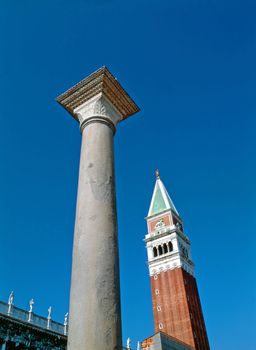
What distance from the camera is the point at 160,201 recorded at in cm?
4703

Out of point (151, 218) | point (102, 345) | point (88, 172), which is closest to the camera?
point (102, 345)

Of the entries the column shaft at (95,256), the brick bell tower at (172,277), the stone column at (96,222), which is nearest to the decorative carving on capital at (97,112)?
the stone column at (96,222)

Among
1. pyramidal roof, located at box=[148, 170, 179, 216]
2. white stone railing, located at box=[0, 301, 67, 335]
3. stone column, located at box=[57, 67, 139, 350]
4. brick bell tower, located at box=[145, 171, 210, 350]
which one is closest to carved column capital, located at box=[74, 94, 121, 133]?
stone column, located at box=[57, 67, 139, 350]

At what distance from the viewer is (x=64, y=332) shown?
19.8 metres

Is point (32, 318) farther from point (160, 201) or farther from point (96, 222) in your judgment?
point (160, 201)

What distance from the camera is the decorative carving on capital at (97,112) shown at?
3824mm

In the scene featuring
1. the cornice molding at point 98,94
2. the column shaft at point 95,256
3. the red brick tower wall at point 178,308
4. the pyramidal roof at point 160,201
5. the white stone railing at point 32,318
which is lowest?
the column shaft at point 95,256

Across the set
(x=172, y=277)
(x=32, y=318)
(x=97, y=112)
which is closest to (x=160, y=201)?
(x=172, y=277)

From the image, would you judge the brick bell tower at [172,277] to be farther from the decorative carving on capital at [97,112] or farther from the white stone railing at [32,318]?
the decorative carving on capital at [97,112]

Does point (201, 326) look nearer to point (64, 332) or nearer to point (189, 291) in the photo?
point (189, 291)

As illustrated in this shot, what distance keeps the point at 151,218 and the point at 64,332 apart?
27.6 m

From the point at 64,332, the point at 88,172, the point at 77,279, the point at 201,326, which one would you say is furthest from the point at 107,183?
the point at 201,326

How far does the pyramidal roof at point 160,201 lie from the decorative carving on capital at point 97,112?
4169cm

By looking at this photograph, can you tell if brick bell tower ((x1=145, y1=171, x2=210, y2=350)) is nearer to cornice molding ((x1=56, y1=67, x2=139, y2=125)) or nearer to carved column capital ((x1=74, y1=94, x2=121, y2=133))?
cornice molding ((x1=56, y1=67, x2=139, y2=125))
